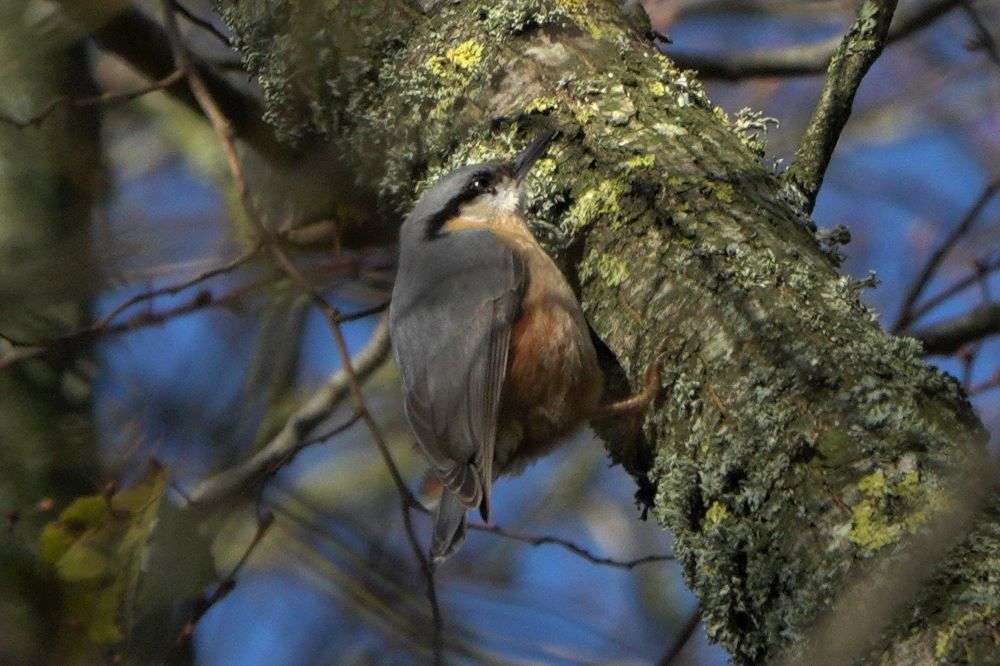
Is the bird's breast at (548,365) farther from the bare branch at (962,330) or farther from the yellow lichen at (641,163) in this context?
the bare branch at (962,330)

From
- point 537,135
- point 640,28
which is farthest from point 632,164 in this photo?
point 640,28

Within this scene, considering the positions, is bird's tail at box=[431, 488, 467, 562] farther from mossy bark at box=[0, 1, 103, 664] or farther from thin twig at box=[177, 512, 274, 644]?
mossy bark at box=[0, 1, 103, 664]

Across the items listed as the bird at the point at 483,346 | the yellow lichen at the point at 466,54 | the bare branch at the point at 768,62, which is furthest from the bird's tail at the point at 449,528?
the bare branch at the point at 768,62

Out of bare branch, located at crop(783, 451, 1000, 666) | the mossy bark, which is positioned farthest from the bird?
bare branch, located at crop(783, 451, 1000, 666)

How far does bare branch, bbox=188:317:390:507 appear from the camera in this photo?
3346mm

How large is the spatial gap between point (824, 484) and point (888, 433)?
14 cm

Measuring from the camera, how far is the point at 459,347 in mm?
3404

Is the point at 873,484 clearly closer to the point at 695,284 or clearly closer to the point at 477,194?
the point at 695,284

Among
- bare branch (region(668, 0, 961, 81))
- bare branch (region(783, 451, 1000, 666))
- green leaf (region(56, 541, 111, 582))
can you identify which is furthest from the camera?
bare branch (region(668, 0, 961, 81))

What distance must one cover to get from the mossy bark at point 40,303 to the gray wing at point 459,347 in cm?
94

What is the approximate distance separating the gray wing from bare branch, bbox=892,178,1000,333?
146 cm

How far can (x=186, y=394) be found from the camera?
331 cm

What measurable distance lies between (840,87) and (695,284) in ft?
2.38

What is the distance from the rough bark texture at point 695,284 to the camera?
1.99m
